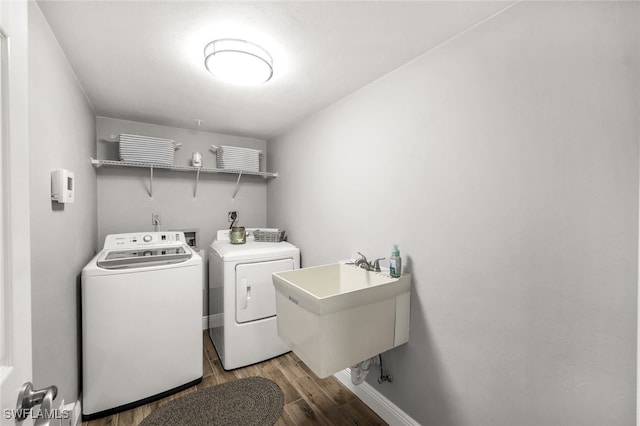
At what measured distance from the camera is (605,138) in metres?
0.92

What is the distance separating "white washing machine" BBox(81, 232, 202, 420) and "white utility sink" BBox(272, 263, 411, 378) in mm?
861

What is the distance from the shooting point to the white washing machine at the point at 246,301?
225cm

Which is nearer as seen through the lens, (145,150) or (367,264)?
(367,264)

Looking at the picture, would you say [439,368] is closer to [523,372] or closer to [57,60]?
[523,372]

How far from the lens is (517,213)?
3.71 ft

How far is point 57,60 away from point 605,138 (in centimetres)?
250

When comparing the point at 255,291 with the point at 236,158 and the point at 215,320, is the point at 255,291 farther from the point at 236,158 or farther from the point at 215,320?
the point at 236,158

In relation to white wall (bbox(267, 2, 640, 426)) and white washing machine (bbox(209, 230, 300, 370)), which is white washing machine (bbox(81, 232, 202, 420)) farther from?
white wall (bbox(267, 2, 640, 426))

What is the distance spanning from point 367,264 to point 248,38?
150 cm

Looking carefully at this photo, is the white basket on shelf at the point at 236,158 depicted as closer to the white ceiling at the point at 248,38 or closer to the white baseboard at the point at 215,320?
the white ceiling at the point at 248,38

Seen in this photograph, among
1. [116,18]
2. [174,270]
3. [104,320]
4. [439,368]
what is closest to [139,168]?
[174,270]

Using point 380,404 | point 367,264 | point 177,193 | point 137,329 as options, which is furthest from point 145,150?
point 380,404

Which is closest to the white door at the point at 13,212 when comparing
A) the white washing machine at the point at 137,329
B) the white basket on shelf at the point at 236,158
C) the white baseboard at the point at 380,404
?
the white washing machine at the point at 137,329

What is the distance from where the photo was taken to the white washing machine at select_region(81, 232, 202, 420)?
1721 mm
